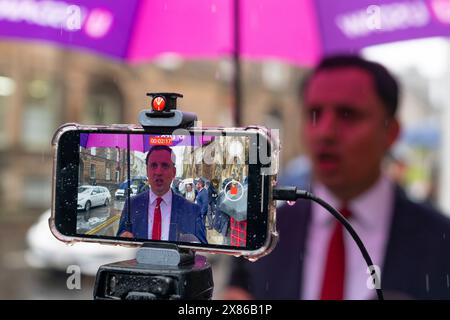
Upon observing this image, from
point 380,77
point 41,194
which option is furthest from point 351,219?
→ point 41,194

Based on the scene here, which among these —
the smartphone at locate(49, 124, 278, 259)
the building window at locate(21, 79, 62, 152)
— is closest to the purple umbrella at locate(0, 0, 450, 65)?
the building window at locate(21, 79, 62, 152)

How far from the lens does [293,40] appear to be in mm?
1792

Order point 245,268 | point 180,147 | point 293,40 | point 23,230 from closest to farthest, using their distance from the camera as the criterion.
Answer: point 180,147, point 245,268, point 293,40, point 23,230

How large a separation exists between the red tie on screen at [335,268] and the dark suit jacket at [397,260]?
0.25ft

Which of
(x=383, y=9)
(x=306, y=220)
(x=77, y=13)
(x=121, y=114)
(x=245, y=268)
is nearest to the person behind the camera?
(x=121, y=114)

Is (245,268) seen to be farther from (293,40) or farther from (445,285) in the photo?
(293,40)

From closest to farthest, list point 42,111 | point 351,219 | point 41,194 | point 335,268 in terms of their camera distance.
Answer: point 351,219 → point 335,268 → point 41,194 → point 42,111

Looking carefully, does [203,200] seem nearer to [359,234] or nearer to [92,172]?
[92,172]

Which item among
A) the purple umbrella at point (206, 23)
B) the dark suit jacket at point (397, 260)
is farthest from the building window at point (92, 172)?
the dark suit jacket at point (397, 260)

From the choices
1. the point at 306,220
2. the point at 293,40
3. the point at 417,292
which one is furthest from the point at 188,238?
the point at 293,40

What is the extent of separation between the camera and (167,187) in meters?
0.83

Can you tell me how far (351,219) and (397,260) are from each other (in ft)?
0.47

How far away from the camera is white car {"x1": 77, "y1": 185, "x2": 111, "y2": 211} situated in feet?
2.77

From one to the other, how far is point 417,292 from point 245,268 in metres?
0.37
